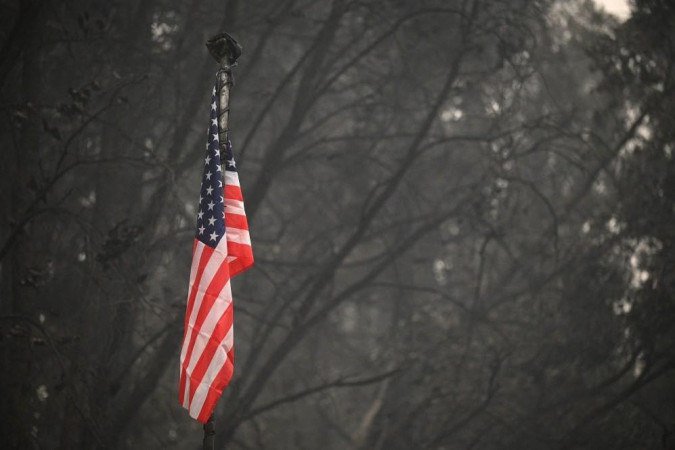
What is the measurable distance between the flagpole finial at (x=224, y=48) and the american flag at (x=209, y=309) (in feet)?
2.20

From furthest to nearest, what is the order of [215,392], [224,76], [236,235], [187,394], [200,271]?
[224,76]
[236,235]
[200,271]
[187,394]
[215,392]

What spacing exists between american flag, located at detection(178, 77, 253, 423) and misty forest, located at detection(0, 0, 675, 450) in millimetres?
1566

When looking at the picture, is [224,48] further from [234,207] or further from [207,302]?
[207,302]

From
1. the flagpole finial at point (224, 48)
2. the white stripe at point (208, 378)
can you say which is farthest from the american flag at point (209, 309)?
the flagpole finial at point (224, 48)

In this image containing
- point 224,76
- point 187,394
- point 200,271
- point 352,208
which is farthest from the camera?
point 352,208

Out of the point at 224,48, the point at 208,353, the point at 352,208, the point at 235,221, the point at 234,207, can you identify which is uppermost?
the point at 352,208

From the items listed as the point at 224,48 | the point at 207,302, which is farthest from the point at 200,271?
the point at 224,48

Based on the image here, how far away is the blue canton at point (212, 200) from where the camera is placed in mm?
4816

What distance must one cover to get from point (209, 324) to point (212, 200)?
92 centimetres

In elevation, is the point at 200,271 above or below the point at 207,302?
above

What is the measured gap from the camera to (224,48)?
5270 millimetres

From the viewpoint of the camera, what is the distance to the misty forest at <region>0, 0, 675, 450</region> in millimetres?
6840

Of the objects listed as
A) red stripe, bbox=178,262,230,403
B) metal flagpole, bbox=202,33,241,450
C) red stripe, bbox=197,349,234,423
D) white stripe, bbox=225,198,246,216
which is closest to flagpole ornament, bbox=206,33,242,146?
metal flagpole, bbox=202,33,241,450

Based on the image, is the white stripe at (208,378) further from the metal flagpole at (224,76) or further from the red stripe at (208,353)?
the metal flagpole at (224,76)
